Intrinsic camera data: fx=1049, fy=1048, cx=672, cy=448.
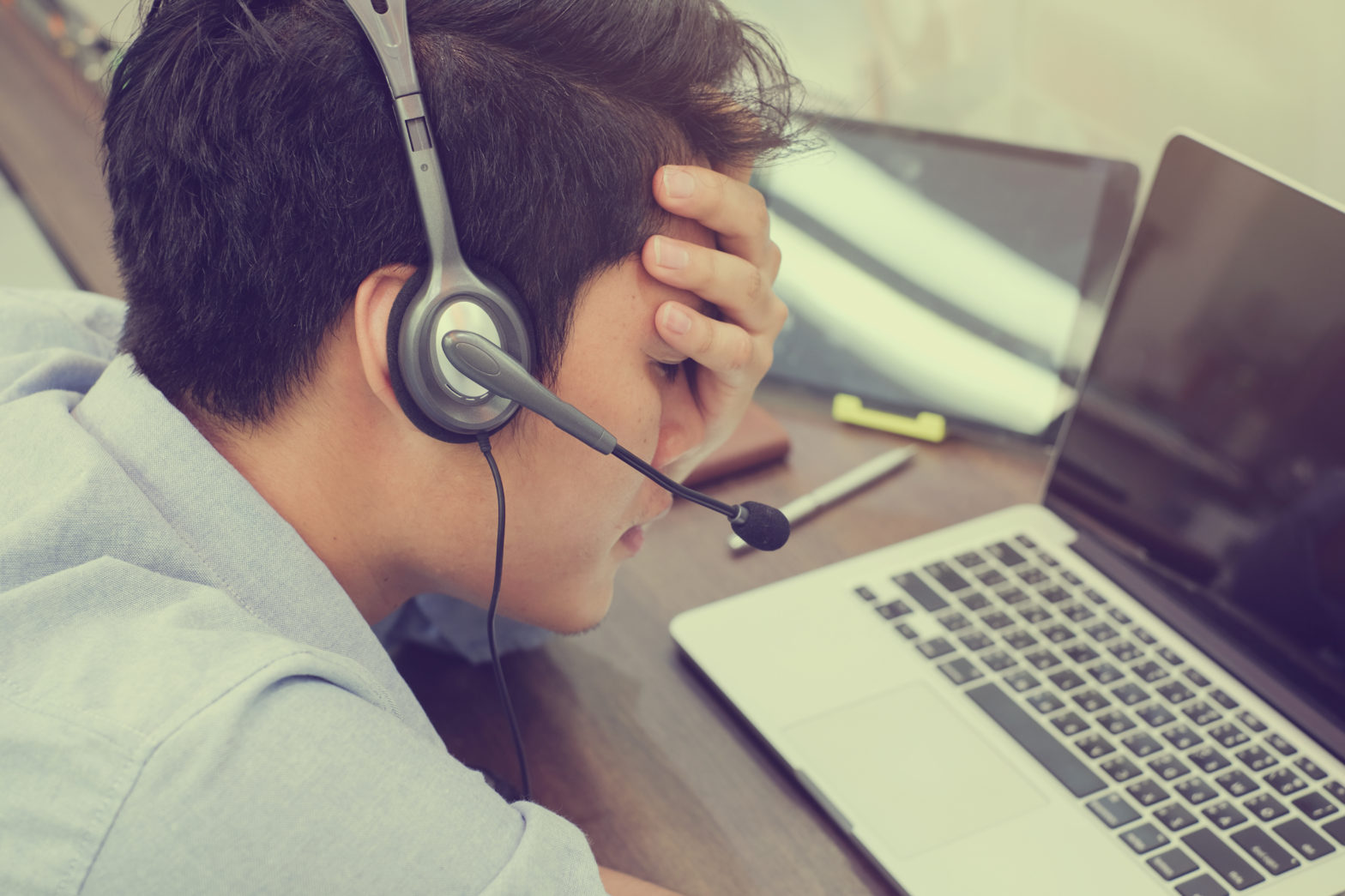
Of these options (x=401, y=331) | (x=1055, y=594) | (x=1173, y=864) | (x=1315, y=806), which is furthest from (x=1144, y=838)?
(x=401, y=331)

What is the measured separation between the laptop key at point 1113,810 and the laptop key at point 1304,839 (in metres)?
0.09

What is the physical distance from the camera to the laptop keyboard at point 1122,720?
63cm

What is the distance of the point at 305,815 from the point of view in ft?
1.48

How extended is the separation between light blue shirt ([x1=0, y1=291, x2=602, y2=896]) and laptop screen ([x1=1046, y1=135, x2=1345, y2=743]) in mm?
529

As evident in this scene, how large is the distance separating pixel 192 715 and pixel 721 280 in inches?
15.4

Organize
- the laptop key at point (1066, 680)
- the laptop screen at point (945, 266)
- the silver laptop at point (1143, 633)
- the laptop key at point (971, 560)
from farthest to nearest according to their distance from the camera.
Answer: the laptop screen at point (945, 266) → the laptop key at point (971, 560) → the laptop key at point (1066, 680) → the silver laptop at point (1143, 633)

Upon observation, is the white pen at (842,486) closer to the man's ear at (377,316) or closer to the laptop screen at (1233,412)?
the laptop screen at (1233,412)

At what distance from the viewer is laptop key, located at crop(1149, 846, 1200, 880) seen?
61 centimetres

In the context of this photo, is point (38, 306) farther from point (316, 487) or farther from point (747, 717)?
point (747, 717)

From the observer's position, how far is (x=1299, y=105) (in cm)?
91

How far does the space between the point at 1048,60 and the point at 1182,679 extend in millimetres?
648

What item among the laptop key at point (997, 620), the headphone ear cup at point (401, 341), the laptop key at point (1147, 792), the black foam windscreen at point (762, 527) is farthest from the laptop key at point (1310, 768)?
the headphone ear cup at point (401, 341)

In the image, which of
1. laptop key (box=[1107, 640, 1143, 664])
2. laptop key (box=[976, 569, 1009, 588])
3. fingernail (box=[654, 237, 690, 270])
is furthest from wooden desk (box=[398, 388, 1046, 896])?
fingernail (box=[654, 237, 690, 270])

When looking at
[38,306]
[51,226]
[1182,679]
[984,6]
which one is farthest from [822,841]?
[51,226]
